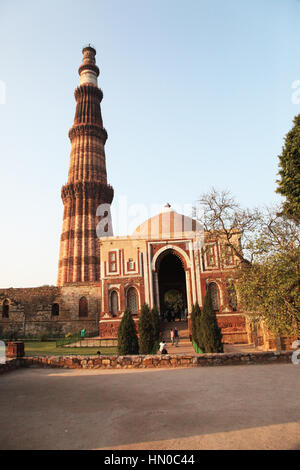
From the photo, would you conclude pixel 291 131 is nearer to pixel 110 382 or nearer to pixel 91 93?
pixel 110 382

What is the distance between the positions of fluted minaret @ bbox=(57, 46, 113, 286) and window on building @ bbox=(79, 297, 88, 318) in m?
4.24

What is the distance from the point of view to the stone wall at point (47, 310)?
27156 millimetres

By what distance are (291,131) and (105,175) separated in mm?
26007

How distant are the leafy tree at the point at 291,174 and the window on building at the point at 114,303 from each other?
43.2ft

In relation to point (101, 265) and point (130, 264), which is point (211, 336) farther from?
point (101, 265)

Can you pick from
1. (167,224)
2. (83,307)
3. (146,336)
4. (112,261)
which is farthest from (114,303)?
(167,224)

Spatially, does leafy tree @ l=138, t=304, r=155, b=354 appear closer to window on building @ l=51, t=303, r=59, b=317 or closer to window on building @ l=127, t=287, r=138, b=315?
window on building @ l=127, t=287, r=138, b=315

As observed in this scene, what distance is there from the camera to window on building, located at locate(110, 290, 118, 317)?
21.7 meters

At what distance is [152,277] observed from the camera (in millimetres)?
21938

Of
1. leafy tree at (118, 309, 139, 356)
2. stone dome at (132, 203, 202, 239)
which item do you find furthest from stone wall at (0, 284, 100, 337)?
leafy tree at (118, 309, 139, 356)

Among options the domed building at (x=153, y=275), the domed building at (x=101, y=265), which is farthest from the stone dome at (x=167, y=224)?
the domed building at (x=153, y=275)

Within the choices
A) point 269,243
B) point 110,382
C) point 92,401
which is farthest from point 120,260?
point 92,401

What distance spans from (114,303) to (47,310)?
30.4 ft
